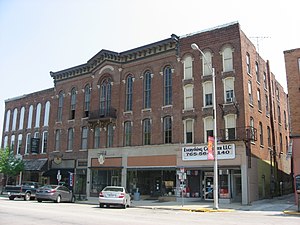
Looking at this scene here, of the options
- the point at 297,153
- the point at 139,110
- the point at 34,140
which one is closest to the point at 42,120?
the point at 34,140

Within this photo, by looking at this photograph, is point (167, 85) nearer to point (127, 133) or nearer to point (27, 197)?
point (127, 133)

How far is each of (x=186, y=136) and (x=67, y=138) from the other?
1654 centimetres

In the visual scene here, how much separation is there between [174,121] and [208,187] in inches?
263

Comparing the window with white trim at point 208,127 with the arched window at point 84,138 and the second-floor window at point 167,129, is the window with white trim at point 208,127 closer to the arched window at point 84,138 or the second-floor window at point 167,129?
the second-floor window at point 167,129

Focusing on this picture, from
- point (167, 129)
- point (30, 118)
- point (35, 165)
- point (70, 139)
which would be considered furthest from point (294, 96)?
point (30, 118)

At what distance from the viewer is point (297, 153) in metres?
24.6

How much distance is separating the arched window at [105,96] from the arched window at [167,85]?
727 centimetres

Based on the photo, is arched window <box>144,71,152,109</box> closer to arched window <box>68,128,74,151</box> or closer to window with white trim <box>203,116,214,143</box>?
window with white trim <box>203,116,214,143</box>

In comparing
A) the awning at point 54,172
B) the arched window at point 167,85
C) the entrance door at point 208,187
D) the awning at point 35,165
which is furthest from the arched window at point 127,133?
the awning at point 35,165

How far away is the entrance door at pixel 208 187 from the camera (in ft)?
91.2

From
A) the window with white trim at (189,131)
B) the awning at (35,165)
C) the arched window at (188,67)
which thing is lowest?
the awning at (35,165)

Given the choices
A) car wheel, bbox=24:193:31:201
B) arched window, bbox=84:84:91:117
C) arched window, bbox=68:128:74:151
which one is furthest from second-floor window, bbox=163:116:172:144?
car wheel, bbox=24:193:31:201

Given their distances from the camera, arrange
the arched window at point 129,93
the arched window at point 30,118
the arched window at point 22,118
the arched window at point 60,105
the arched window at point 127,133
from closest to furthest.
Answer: the arched window at point 127,133
the arched window at point 129,93
the arched window at point 60,105
the arched window at point 30,118
the arched window at point 22,118

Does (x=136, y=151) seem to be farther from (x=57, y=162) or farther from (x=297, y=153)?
(x=297, y=153)
